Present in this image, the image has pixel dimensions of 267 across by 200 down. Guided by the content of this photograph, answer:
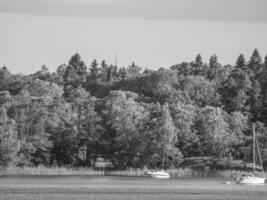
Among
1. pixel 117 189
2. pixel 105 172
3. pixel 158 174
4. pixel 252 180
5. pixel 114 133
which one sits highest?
pixel 114 133

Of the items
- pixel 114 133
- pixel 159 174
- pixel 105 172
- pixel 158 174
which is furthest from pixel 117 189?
pixel 114 133

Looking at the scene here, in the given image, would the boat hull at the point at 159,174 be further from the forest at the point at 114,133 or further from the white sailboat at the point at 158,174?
the forest at the point at 114,133

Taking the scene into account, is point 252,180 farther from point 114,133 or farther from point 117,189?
point 114,133

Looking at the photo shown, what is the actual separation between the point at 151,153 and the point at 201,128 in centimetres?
1416

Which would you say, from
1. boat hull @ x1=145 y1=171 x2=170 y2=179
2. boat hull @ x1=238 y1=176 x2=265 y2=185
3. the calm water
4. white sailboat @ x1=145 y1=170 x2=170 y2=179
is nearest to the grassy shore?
white sailboat @ x1=145 y1=170 x2=170 y2=179

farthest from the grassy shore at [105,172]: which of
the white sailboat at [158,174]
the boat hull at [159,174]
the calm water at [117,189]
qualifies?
the calm water at [117,189]

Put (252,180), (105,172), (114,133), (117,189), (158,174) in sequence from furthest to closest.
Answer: (114,133), (105,172), (158,174), (252,180), (117,189)

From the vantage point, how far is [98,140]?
488 feet

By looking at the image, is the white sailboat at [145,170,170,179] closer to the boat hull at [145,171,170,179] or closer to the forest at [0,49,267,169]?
the boat hull at [145,171,170,179]

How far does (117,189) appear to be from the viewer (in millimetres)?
99500

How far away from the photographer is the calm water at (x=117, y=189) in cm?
8700

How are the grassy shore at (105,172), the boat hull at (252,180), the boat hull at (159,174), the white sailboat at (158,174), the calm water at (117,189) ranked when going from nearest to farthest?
the calm water at (117,189), the boat hull at (252,180), the boat hull at (159,174), the white sailboat at (158,174), the grassy shore at (105,172)

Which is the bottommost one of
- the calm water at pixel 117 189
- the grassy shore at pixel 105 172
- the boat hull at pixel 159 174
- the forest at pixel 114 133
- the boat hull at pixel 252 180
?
the calm water at pixel 117 189

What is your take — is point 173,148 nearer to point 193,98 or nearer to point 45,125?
point 45,125
